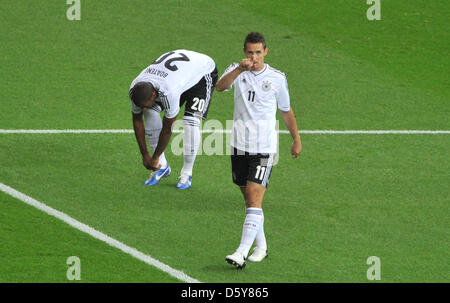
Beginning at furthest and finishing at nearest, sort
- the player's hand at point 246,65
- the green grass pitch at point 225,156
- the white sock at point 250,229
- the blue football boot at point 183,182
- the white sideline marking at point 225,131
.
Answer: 1. the white sideline marking at point 225,131
2. the blue football boot at point 183,182
3. the green grass pitch at point 225,156
4. the white sock at point 250,229
5. the player's hand at point 246,65

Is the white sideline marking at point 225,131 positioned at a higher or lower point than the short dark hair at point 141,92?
lower

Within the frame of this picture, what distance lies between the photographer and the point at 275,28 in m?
19.5

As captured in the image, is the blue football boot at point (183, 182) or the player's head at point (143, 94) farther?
the blue football boot at point (183, 182)

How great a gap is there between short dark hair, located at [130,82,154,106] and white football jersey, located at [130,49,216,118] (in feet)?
0.98

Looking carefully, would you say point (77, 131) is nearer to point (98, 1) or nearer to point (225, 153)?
point (225, 153)

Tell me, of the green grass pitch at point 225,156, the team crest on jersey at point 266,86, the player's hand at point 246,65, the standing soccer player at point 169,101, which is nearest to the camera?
the player's hand at point 246,65

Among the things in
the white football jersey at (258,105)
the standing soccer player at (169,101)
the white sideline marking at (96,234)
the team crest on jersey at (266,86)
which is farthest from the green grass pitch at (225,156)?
the team crest on jersey at (266,86)

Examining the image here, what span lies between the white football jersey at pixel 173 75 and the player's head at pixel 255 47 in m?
2.02

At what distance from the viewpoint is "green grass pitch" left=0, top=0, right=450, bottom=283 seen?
9.98 m

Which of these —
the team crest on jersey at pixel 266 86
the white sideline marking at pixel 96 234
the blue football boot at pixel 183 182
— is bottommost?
the white sideline marking at pixel 96 234

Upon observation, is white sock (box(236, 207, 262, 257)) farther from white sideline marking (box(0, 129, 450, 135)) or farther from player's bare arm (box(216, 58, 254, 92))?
white sideline marking (box(0, 129, 450, 135))

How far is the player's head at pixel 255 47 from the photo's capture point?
9.28 metres

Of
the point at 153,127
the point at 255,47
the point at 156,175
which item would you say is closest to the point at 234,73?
the point at 255,47

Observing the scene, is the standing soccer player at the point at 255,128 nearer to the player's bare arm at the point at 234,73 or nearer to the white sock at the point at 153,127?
the player's bare arm at the point at 234,73
